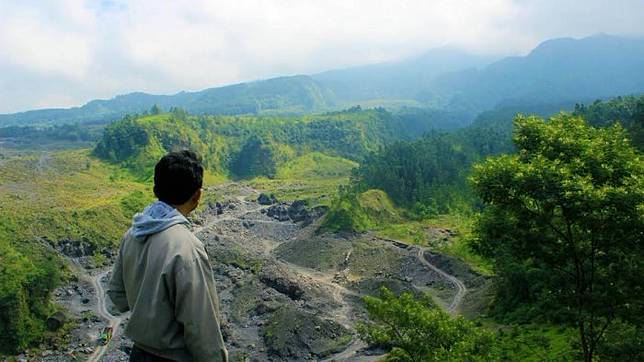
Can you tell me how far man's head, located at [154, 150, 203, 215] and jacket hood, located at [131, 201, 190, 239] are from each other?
109mm

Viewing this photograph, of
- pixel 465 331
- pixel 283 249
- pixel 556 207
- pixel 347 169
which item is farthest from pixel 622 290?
pixel 347 169

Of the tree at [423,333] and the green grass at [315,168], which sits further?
the green grass at [315,168]

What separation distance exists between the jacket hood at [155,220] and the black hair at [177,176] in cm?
11

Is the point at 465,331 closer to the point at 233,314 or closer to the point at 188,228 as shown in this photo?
the point at 188,228

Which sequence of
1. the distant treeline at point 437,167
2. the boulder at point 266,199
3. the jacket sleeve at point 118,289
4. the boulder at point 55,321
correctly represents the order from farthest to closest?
the boulder at point 266,199, the distant treeline at point 437,167, the boulder at point 55,321, the jacket sleeve at point 118,289

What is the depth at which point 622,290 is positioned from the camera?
39.1ft

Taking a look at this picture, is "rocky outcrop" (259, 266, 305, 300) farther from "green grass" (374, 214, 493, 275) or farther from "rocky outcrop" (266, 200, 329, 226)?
"rocky outcrop" (266, 200, 329, 226)

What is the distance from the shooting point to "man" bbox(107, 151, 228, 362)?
388 centimetres

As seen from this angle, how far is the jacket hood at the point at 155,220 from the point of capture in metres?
4.11

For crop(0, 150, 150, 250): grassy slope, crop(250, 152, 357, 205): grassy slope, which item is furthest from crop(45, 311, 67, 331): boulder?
crop(250, 152, 357, 205): grassy slope

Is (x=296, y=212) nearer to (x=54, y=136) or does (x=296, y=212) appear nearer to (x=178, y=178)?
(x=178, y=178)

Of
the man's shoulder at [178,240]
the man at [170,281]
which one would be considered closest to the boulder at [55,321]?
the man at [170,281]

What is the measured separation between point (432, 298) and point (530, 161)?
40.9 m

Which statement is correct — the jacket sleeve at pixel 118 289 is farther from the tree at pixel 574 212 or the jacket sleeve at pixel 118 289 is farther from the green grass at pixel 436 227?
the green grass at pixel 436 227
